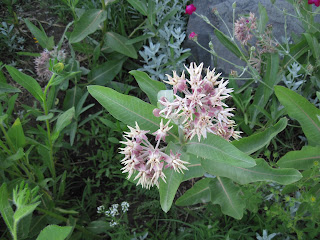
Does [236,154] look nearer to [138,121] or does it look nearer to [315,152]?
[138,121]

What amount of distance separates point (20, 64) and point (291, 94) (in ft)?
9.38

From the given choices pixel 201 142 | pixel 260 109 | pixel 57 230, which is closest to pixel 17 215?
pixel 57 230

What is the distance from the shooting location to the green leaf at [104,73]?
303 centimetres

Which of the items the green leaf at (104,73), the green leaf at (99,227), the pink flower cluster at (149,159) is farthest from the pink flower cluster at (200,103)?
the green leaf at (104,73)

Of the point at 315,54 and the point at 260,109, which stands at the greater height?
the point at 315,54

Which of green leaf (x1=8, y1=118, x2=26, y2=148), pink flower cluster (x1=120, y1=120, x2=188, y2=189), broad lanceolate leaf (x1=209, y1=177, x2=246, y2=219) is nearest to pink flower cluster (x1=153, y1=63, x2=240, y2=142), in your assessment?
pink flower cluster (x1=120, y1=120, x2=188, y2=189)

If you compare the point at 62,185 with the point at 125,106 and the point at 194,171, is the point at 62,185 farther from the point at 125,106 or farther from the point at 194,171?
the point at 125,106

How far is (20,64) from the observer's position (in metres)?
3.55

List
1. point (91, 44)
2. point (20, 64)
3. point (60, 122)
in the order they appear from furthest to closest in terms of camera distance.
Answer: point (20, 64) < point (91, 44) < point (60, 122)

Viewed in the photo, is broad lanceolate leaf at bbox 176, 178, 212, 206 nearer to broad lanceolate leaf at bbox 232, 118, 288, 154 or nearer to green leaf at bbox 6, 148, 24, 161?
broad lanceolate leaf at bbox 232, 118, 288, 154

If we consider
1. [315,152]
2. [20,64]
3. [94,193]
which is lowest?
[94,193]

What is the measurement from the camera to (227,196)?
79.9 inches

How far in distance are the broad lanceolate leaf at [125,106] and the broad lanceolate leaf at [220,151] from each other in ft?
0.81

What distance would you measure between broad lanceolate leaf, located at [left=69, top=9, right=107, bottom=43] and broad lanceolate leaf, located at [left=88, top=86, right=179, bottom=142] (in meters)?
1.34
